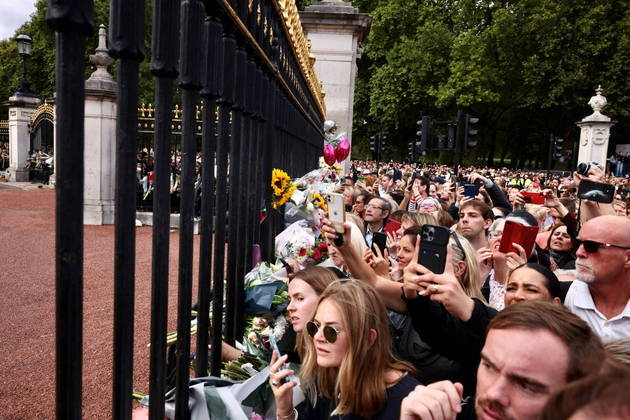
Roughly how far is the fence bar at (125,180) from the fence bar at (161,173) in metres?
0.13

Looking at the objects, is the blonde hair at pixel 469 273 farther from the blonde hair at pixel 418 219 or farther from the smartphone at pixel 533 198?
the smartphone at pixel 533 198

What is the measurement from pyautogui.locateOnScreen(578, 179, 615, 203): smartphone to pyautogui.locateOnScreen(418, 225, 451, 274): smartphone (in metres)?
3.72

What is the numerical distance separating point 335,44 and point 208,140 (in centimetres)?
937

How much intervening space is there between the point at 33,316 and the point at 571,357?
4453 mm

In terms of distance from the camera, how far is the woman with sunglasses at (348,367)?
208 cm

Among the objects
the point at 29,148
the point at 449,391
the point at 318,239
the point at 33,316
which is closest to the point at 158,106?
the point at 449,391

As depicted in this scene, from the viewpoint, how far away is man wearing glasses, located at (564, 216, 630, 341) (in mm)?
3020

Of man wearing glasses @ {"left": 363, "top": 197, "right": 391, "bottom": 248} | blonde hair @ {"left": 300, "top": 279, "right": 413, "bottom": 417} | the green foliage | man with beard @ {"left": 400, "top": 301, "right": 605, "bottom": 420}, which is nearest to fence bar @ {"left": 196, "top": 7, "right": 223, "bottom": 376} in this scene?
blonde hair @ {"left": 300, "top": 279, "right": 413, "bottom": 417}

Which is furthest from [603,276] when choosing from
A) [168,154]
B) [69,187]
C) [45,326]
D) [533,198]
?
[45,326]

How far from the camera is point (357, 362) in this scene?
214cm

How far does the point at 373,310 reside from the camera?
7.41ft

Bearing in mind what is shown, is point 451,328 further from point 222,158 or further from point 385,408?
point 222,158

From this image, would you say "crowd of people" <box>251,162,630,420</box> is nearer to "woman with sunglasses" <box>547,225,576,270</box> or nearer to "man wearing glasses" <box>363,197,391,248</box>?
"woman with sunglasses" <box>547,225,576,270</box>

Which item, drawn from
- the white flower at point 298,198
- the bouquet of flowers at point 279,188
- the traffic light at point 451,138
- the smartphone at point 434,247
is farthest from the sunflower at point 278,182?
the traffic light at point 451,138
